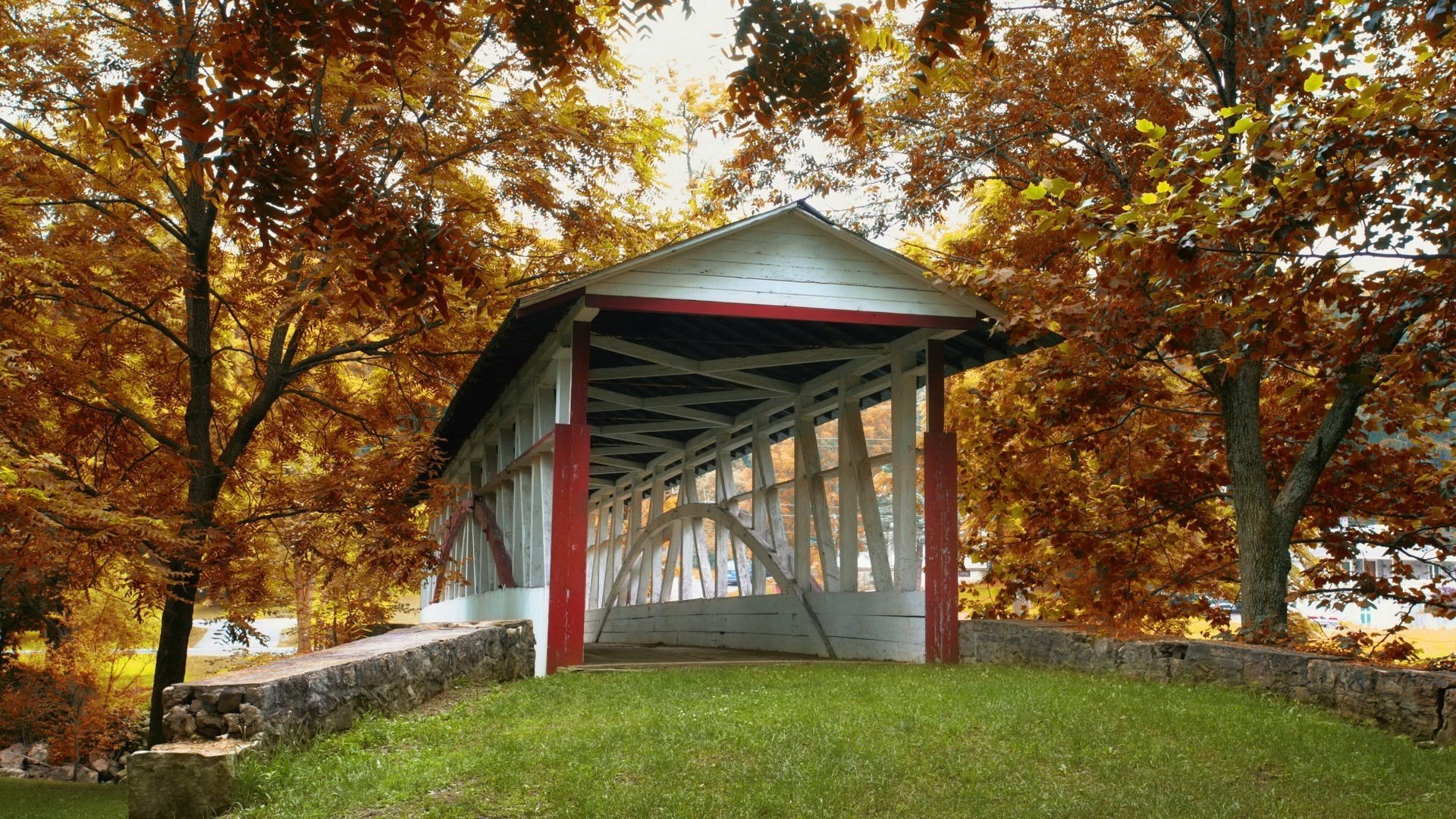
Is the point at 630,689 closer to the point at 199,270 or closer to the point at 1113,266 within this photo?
the point at 1113,266

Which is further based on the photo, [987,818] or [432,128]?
[432,128]

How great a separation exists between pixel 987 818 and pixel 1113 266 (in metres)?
5.24

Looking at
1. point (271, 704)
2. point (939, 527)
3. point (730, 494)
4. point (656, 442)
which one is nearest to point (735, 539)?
point (730, 494)

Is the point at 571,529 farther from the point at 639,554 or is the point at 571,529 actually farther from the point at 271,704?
the point at 639,554

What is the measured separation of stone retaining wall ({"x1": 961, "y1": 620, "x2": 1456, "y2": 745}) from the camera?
6.22 m

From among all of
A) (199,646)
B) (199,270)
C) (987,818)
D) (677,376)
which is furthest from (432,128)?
(199,646)

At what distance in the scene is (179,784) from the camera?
16.1ft

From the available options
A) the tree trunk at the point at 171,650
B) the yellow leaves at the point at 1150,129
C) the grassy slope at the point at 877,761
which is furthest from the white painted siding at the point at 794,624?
the tree trunk at the point at 171,650

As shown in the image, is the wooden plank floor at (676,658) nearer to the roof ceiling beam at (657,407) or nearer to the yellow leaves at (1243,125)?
the roof ceiling beam at (657,407)

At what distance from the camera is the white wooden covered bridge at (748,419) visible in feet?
32.9

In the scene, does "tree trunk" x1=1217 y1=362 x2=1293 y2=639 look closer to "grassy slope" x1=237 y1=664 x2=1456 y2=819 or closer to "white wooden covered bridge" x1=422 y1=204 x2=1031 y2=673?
"white wooden covered bridge" x1=422 y1=204 x2=1031 y2=673

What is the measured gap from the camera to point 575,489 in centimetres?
1000

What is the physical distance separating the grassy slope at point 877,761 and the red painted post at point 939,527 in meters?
3.17

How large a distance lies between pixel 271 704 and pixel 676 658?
7.30 m
